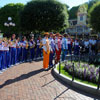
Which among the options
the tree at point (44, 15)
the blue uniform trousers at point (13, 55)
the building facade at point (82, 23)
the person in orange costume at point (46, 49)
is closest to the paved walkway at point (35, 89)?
the person in orange costume at point (46, 49)

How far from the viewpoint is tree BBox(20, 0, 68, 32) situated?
64.0 ft

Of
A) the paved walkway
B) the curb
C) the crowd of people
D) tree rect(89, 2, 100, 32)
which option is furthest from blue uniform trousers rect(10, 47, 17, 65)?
tree rect(89, 2, 100, 32)

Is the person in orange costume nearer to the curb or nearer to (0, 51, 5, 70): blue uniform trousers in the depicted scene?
the curb

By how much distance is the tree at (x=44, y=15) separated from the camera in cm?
1950

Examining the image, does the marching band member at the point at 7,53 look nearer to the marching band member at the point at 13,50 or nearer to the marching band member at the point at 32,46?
the marching band member at the point at 13,50

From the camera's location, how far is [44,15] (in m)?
19.5

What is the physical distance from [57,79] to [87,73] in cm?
142

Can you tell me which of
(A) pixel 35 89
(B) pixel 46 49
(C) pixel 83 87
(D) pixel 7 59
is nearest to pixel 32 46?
(D) pixel 7 59

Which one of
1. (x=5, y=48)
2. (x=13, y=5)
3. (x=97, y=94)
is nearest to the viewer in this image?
(x=97, y=94)

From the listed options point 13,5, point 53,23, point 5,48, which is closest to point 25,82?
point 5,48

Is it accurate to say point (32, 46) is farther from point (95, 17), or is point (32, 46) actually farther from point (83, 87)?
point (95, 17)

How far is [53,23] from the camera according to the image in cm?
1966

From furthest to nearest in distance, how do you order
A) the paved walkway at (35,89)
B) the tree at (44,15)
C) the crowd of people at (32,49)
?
the tree at (44,15) < the crowd of people at (32,49) < the paved walkway at (35,89)

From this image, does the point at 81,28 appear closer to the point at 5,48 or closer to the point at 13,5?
the point at 13,5
